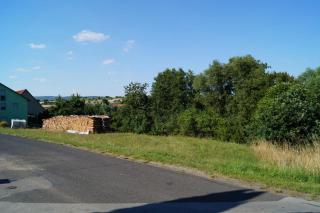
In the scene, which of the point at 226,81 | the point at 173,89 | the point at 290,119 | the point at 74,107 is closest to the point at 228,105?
the point at 226,81

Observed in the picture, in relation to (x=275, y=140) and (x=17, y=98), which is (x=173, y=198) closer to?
(x=275, y=140)

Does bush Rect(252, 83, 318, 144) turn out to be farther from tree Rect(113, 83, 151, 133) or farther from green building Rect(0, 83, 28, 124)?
green building Rect(0, 83, 28, 124)

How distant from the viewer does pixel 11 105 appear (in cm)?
7162

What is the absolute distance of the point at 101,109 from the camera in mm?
63219

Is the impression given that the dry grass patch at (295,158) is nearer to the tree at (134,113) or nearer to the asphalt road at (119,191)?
the asphalt road at (119,191)

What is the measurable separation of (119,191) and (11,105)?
67.4 m

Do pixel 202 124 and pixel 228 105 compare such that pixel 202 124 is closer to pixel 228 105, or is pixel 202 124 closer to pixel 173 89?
pixel 228 105

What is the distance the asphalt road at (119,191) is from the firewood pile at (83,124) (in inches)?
985

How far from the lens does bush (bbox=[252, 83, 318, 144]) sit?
20188 millimetres

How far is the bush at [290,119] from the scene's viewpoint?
66.2ft

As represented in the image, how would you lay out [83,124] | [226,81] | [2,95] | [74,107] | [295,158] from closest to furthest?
[295,158]
[83,124]
[226,81]
[74,107]
[2,95]

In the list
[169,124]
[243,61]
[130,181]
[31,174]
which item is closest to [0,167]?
[31,174]

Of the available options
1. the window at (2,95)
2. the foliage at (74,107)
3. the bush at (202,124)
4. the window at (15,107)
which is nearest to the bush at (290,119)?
the bush at (202,124)

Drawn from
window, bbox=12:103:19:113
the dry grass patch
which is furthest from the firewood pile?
window, bbox=12:103:19:113
